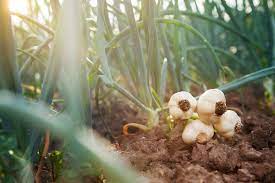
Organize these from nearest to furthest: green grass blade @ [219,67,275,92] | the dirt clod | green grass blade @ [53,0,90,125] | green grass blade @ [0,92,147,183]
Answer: green grass blade @ [0,92,147,183] < green grass blade @ [53,0,90,125] < the dirt clod < green grass blade @ [219,67,275,92]

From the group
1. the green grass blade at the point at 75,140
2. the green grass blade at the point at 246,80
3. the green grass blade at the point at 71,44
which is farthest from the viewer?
the green grass blade at the point at 246,80

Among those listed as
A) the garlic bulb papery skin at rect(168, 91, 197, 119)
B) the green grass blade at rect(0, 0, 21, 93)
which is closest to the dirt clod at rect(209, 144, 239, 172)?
the garlic bulb papery skin at rect(168, 91, 197, 119)

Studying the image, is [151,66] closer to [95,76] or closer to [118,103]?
[95,76]

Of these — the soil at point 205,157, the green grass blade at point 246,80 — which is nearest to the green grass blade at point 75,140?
the soil at point 205,157

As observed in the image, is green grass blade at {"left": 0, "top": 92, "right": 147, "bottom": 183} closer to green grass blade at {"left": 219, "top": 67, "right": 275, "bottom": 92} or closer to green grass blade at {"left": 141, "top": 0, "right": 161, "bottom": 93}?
green grass blade at {"left": 141, "top": 0, "right": 161, "bottom": 93}

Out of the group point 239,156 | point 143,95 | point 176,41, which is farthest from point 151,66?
point 239,156

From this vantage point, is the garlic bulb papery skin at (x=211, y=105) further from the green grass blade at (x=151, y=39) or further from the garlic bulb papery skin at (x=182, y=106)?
the green grass blade at (x=151, y=39)

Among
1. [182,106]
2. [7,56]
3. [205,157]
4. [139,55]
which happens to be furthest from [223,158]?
[7,56]

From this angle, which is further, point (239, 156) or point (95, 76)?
point (95, 76)
